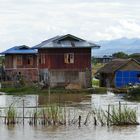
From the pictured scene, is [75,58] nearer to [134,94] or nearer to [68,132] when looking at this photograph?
[134,94]

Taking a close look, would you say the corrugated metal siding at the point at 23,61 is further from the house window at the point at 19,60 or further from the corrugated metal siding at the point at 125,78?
the corrugated metal siding at the point at 125,78

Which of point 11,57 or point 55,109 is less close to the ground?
point 11,57

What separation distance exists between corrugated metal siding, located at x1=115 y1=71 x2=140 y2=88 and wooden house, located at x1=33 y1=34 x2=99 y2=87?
260 centimetres

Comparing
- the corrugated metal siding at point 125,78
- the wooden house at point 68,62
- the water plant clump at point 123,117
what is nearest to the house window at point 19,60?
the wooden house at point 68,62

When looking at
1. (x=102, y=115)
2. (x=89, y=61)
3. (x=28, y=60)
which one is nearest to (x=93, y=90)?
(x=89, y=61)

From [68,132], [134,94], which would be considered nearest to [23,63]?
[134,94]

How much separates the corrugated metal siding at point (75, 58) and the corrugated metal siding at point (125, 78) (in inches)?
108

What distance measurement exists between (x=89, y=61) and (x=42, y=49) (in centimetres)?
416

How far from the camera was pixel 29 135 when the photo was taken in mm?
23219

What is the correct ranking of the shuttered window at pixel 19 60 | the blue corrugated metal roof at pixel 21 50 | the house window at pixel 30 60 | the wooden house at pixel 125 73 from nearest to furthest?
the wooden house at pixel 125 73 < the blue corrugated metal roof at pixel 21 50 < the shuttered window at pixel 19 60 < the house window at pixel 30 60

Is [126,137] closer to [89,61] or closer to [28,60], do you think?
[89,61]

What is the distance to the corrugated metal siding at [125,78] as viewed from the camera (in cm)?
4988

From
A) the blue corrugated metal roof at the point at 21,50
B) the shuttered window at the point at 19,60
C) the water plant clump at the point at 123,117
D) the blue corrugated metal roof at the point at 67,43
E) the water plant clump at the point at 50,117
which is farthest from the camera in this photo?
the shuttered window at the point at 19,60

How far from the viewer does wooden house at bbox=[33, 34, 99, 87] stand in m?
49.1
